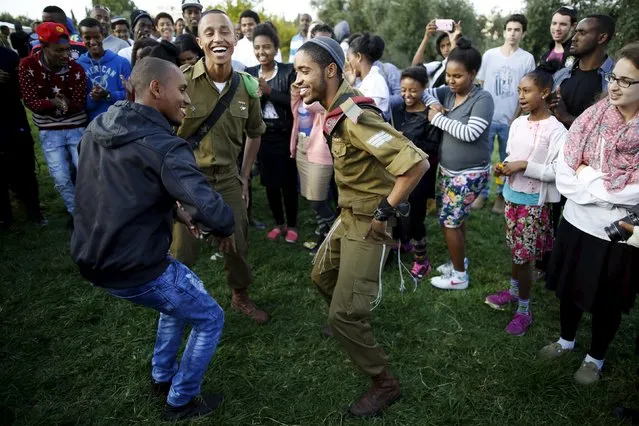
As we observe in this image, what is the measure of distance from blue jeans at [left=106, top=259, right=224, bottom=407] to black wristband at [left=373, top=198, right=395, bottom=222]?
1.09m

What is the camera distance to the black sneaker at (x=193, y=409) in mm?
2756

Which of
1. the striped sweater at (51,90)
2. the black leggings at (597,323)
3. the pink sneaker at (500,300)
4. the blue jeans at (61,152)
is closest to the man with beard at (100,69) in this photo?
the striped sweater at (51,90)

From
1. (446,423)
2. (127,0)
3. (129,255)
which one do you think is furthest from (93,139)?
(127,0)

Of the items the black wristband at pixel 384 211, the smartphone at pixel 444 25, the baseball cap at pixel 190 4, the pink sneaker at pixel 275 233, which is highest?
the baseball cap at pixel 190 4

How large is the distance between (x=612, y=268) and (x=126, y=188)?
290cm

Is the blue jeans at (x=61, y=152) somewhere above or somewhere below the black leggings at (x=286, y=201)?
above

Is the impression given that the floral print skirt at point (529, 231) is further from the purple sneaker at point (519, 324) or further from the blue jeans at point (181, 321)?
the blue jeans at point (181, 321)

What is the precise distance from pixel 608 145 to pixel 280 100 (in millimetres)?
3174

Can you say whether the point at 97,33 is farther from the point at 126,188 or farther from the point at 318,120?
the point at 126,188

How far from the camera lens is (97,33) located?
523cm

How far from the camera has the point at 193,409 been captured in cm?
279

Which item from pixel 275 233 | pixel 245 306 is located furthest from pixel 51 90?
pixel 245 306

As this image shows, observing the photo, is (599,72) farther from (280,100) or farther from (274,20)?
(274,20)

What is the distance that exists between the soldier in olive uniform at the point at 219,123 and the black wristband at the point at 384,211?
1.41 metres
